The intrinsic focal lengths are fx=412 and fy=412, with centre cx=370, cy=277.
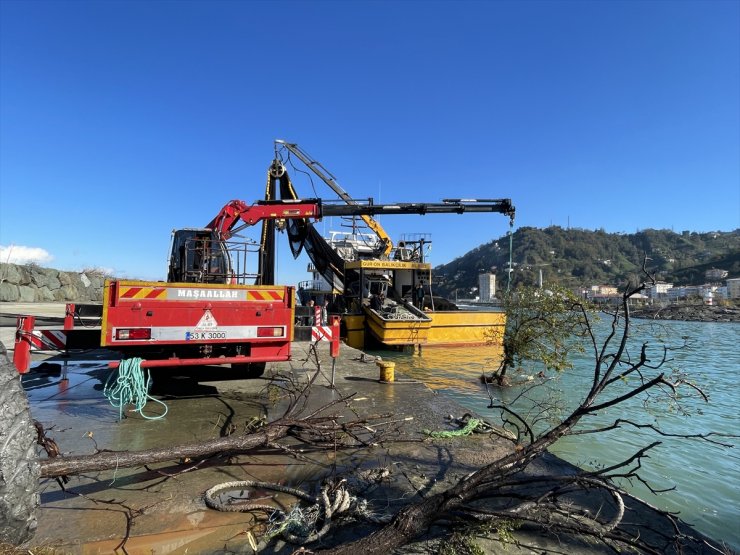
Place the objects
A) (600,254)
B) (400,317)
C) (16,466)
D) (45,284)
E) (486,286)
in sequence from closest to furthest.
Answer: (16,466), (400,317), (45,284), (486,286), (600,254)

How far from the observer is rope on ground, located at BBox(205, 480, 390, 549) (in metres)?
2.81

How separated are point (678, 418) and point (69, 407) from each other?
11.0 metres

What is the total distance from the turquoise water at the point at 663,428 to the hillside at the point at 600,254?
2802 inches

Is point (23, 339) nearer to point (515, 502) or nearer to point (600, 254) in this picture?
point (515, 502)

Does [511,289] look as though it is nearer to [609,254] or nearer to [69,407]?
[69,407]

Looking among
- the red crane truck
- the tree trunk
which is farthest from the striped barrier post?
the tree trunk

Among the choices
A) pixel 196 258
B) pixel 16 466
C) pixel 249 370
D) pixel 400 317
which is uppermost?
pixel 196 258

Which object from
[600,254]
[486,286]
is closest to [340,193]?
[486,286]

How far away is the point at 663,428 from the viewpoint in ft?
25.5

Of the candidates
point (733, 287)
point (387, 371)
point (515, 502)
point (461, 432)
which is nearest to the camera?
point (515, 502)

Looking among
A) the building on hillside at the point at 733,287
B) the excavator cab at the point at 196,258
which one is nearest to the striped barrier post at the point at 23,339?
the excavator cab at the point at 196,258

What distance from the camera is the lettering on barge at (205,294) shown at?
566 centimetres

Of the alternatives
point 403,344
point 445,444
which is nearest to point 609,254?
point 403,344

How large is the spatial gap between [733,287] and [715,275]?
3.57 metres
